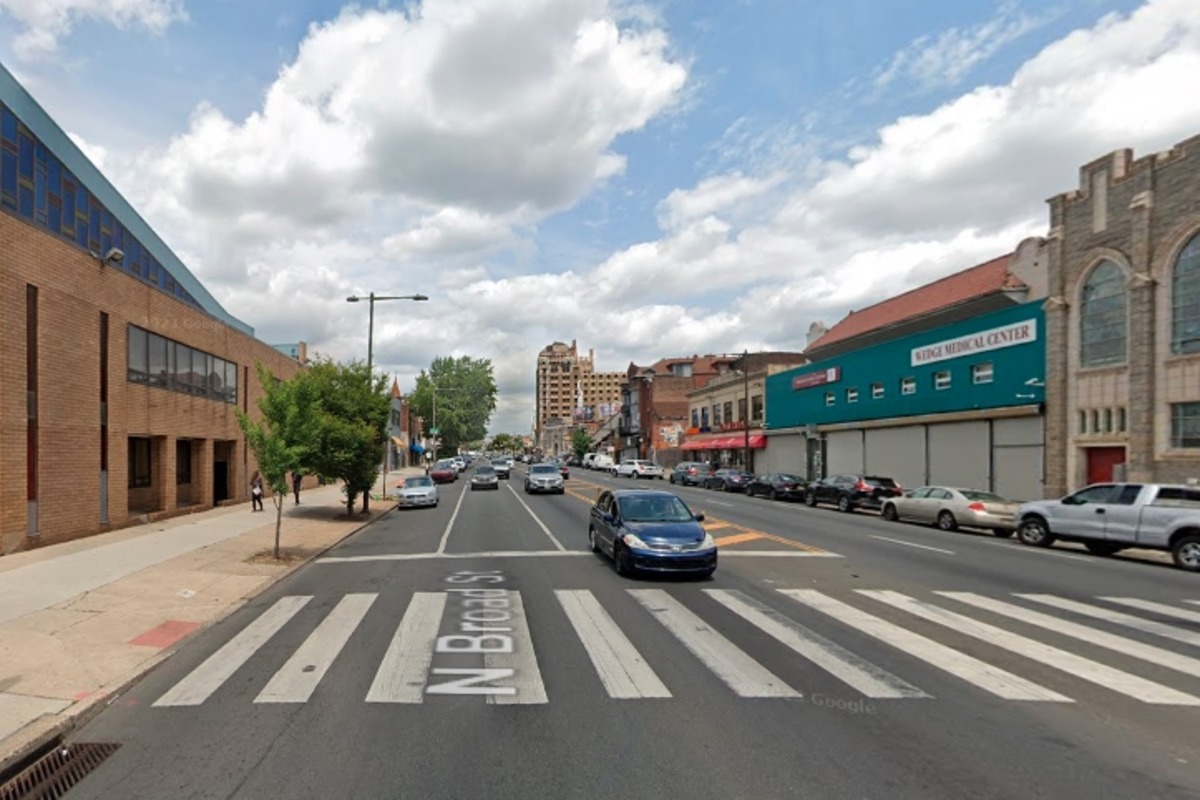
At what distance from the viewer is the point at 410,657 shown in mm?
7328

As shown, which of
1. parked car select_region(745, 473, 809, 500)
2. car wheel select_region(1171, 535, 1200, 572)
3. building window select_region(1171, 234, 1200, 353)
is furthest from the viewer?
parked car select_region(745, 473, 809, 500)

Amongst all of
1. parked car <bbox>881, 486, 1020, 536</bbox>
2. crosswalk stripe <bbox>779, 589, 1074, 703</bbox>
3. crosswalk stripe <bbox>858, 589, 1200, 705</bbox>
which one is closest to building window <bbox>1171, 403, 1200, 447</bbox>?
parked car <bbox>881, 486, 1020, 536</bbox>

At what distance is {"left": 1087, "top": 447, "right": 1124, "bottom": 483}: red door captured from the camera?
22953mm

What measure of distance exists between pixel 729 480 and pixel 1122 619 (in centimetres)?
3282

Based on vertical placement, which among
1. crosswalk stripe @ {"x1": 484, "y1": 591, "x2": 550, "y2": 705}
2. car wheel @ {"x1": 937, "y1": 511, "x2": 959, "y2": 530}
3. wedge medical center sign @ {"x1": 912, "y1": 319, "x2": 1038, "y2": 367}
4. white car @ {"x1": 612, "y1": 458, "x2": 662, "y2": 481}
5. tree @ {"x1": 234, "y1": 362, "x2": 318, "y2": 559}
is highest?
wedge medical center sign @ {"x1": 912, "y1": 319, "x2": 1038, "y2": 367}

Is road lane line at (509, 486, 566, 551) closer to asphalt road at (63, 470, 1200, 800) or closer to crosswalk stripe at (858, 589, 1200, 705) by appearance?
asphalt road at (63, 470, 1200, 800)

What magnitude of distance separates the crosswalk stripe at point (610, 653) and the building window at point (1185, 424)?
63.4ft

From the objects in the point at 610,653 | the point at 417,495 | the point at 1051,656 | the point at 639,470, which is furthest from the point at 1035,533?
the point at 639,470

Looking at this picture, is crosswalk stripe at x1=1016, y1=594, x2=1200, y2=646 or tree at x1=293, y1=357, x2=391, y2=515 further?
tree at x1=293, y1=357, x2=391, y2=515

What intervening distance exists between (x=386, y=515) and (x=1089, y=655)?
76.2ft

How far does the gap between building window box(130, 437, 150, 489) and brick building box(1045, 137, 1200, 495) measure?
96.5 ft

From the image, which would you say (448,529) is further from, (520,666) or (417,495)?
(520,666)

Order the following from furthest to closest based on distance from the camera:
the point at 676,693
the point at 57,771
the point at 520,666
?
the point at 520,666, the point at 676,693, the point at 57,771

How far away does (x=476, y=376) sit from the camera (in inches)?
4304
